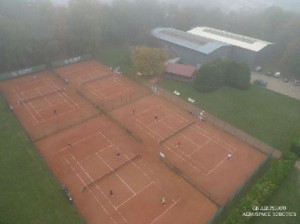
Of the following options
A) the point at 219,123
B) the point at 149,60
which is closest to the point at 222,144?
the point at 219,123

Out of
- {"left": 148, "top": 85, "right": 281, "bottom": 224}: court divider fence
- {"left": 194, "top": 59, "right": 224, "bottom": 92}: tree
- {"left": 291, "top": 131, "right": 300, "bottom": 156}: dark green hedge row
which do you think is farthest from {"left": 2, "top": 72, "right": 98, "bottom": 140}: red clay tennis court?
{"left": 291, "top": 131, "right": 300, "bottom": 156}: dark green hedge row

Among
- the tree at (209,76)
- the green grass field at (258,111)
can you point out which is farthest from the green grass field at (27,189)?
the tree at (209,76)

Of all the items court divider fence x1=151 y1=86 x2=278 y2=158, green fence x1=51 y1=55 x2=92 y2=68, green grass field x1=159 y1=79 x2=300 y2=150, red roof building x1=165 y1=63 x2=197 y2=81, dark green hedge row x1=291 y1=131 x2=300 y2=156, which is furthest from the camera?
green fence x1=51 y1=55 x2=92 y2=68

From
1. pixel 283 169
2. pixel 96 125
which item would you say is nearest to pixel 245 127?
pixel 283 169

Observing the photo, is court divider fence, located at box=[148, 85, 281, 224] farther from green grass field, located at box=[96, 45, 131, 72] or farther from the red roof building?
green grass field, located at box=[96, 45, 131, 72]

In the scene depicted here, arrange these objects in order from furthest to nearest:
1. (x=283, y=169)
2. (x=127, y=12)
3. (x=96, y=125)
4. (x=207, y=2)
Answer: (x=207, y=2) < (x=127, y=12) < (x=96, y=125) < (x=283, y=169)

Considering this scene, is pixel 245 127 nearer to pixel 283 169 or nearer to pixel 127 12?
pixel 283 169
